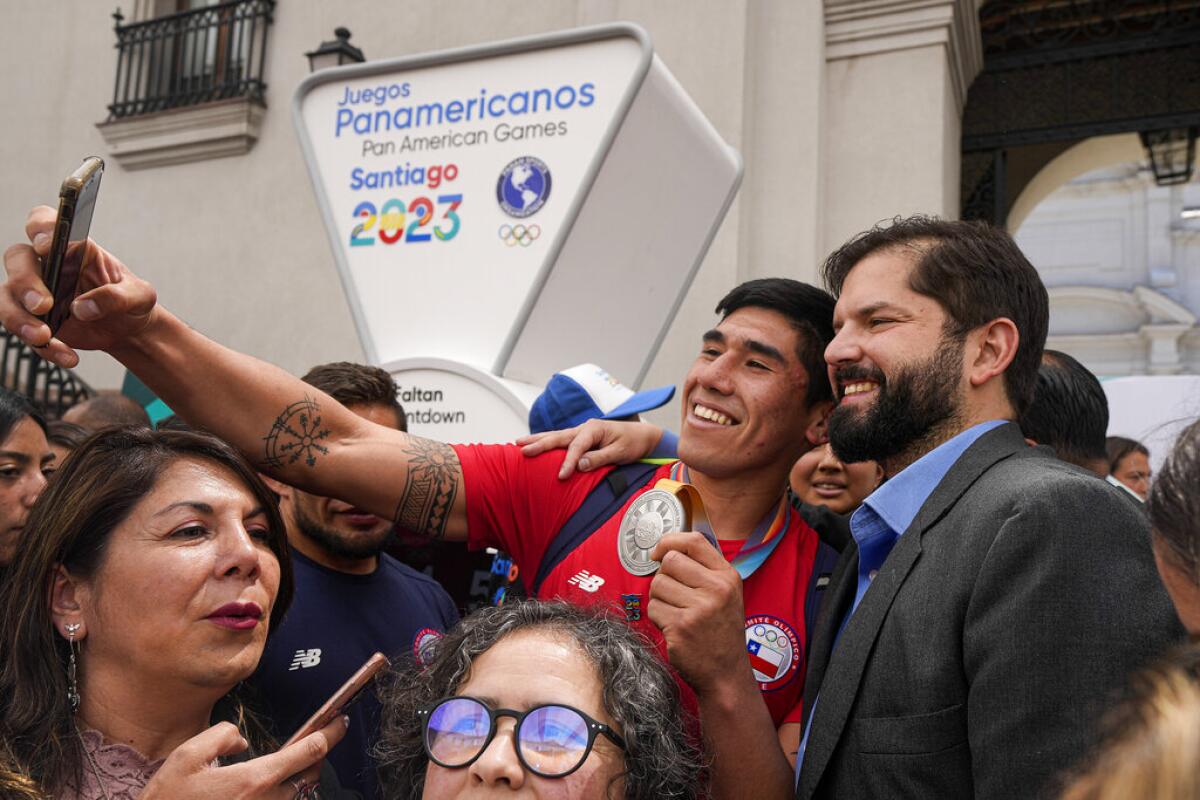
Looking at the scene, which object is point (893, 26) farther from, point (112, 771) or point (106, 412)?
point (112, 771)

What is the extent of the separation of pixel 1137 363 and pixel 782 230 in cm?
2319

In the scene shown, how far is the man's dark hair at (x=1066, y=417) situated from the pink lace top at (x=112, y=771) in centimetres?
245

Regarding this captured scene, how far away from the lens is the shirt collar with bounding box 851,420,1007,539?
2.14m

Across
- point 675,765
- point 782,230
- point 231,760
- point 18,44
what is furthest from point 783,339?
point 18,44

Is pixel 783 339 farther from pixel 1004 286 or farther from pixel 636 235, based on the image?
pixel 636 235

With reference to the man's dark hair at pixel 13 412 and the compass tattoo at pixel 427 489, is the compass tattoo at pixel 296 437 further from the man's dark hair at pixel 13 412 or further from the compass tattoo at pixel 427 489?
the man's dark hair at pixel 13 412

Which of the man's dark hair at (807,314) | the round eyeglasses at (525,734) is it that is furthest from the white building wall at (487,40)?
the round eyeglasses at (525,734)

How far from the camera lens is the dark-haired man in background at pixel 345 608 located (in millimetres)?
2684

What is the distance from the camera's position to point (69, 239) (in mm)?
1729

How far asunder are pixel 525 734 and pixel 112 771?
77 cm

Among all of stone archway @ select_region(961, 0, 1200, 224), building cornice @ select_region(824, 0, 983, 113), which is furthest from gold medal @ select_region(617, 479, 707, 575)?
stone archway @ select_region(961, 0, 1200, 224)

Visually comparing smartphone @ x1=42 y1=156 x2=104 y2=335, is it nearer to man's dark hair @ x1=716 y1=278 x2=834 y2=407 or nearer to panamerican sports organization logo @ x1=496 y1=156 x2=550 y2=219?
man's dark hair @ x1=716 y1=278 x2=834 y2=407

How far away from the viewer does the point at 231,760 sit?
209 centimetres

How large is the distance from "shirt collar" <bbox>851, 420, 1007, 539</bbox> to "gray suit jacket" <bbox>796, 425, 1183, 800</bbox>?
106mm
